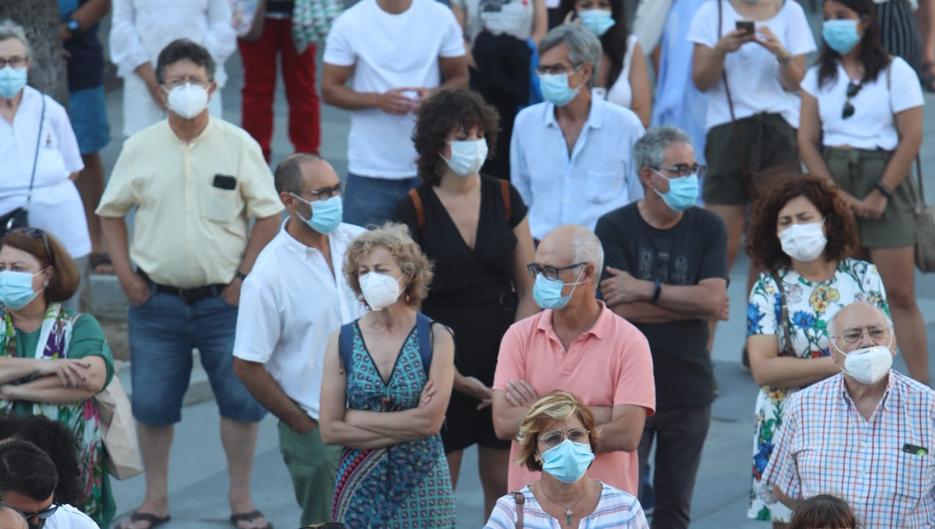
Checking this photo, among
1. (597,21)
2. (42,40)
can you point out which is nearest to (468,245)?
(597,21)

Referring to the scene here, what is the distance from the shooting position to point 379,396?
611 cm

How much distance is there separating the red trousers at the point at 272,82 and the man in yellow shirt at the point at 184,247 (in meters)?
3.32

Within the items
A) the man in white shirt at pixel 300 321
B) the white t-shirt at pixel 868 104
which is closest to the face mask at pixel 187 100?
the man in white shirt at pixel 300 321

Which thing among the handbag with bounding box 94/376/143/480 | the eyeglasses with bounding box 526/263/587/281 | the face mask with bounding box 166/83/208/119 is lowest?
the handbag with bounding box 94/376/143/480

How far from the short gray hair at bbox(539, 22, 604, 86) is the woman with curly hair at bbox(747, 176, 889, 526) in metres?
1.34

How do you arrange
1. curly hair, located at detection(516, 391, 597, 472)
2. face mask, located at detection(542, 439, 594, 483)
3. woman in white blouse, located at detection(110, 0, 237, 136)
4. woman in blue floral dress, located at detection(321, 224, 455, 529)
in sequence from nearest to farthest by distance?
face mask, located at detection(542, 439, 594, 483) < curly hair, located at detection(516, 391, 597, 472) < woman in blue floral dress, located at detection(321, 224, 455, 529) < woman in white blouse, located at detection(110, 0, 237, 136)

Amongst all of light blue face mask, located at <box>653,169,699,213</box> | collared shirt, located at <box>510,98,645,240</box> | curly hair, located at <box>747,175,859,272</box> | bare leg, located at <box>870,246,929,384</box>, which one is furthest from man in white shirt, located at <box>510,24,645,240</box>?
bare leg, located at <box>870,246,929,384</box>

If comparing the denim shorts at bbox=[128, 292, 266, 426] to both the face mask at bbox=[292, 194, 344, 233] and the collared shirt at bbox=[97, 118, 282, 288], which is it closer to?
the collared shirt at bbox=[97, 118, 282, 288]

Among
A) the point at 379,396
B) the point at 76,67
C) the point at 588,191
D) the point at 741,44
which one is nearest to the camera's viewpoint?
the point at 379,396

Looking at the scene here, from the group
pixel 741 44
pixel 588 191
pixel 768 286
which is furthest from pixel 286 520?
pixel 741 44

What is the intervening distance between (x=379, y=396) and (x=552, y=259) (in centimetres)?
76

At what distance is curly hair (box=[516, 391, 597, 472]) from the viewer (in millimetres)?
5449

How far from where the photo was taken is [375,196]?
28.8ft

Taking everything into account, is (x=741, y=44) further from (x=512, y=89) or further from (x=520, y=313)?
(x=520, y=313)
